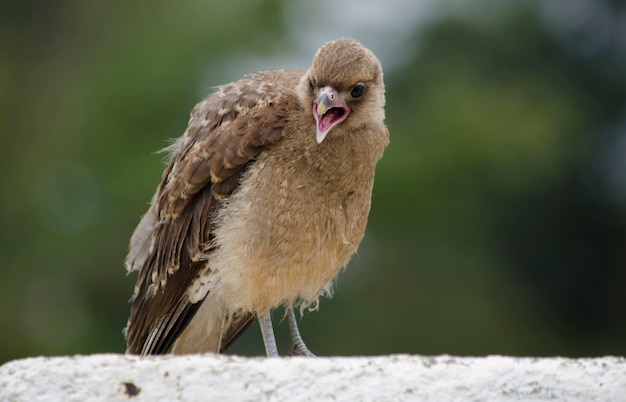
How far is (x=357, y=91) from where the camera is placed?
4.81m

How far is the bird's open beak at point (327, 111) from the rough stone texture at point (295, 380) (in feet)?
5.88

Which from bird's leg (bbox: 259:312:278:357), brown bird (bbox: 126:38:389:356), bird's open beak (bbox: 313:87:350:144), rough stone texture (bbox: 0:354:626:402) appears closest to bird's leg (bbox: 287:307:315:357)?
brown bird (bbox: 126:38:389:356)

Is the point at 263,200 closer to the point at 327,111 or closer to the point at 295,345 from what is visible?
the point at 327,111

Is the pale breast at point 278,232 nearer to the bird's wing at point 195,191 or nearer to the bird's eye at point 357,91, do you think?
the bird's wing at point 195,191

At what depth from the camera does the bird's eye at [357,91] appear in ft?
15.7

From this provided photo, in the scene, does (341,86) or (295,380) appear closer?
(295,380)

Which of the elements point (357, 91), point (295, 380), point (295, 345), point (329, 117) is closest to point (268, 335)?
point (295, 345)

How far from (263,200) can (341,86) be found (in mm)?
588

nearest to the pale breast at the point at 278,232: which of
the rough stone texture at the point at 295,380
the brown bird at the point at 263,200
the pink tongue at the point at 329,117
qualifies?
Answer: the brown bird at the point at 263,200

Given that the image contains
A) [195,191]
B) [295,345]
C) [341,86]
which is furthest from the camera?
[295,345]

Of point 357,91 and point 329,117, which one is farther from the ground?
point 357,91

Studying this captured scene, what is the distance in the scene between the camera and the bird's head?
A: 4.67 metres

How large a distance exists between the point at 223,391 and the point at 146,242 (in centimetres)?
267

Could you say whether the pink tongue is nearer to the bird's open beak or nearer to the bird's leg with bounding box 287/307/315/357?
the bird's open beak
